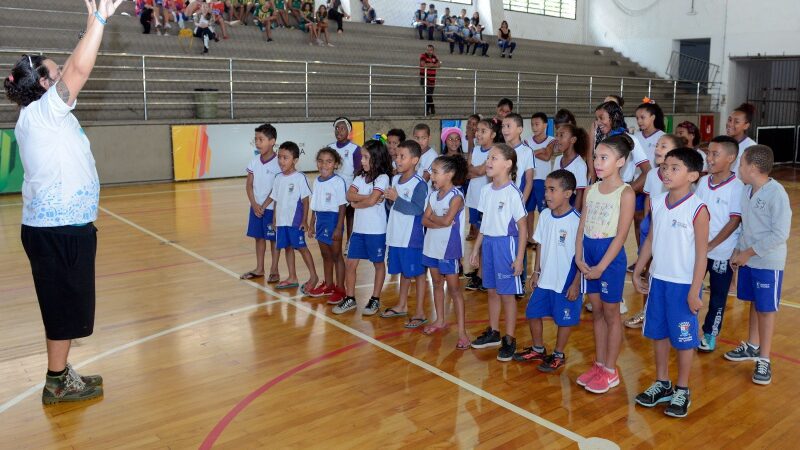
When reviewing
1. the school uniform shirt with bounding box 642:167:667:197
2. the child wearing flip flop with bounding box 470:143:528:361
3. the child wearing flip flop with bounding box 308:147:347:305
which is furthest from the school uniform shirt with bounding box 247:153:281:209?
the school uniform shirt with bounding box 642:167:667:197

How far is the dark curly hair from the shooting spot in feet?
10.9

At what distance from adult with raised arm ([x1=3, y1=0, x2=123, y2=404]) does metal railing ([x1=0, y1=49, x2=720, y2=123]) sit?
29.6ft

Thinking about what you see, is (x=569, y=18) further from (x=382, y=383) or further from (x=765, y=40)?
(x=382, y=383)

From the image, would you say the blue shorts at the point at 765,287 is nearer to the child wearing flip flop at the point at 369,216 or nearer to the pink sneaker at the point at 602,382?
the pink sneaker at the point at 602,382

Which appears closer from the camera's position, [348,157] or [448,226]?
[448,226]

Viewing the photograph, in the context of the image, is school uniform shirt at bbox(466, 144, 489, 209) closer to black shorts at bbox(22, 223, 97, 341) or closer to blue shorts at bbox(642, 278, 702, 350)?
blue shorts at bbox(642, 278, 702, 350)

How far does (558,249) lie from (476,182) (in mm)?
2429

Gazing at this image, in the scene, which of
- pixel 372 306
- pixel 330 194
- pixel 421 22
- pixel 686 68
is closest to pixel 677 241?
pixel 372 306

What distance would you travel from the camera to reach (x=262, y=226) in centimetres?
615

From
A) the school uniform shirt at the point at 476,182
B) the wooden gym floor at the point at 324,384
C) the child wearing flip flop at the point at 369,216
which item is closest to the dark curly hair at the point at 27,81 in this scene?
the wooden gym floor at the point at 324,384

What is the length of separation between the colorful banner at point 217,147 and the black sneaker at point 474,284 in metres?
7.24

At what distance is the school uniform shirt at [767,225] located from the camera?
402 centimetres

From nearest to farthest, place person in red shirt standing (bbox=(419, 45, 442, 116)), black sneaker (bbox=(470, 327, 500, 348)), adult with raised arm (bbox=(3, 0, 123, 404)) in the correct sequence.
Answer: adult with raised arm (bbox=(3, 0, 123, 404)) < black sneaker (bbox=(470, 327, 500, 348)) < person in red shirt standing (bbox=(419, 45, 442, 116))

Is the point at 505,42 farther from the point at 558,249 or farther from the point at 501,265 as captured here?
the point at 558,249
